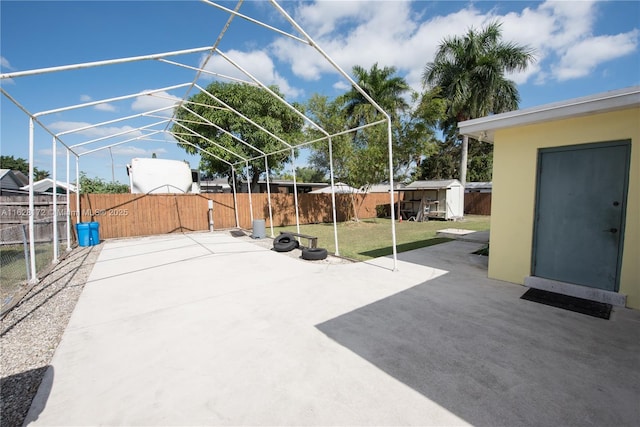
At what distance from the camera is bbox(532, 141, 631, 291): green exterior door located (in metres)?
3.77

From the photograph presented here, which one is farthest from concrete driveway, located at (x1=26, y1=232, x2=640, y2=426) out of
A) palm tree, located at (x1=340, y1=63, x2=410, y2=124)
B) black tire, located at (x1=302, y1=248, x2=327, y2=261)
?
palm tree, located at (x1=340, y1=63, x2=410, y2=124)

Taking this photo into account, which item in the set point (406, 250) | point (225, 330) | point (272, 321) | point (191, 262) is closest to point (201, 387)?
point (225, 330)

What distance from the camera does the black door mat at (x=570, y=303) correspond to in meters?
Answer: 3.59

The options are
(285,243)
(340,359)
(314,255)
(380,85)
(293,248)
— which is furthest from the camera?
(380,85)

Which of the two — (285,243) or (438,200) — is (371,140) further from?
(285,243)

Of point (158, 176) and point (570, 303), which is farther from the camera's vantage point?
point (158, 176)

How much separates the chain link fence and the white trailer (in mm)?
3085

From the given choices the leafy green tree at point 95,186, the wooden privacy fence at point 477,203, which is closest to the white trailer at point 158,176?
the leafy green tree at point 95,186

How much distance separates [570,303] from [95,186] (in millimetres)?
21831

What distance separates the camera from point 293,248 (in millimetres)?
8281

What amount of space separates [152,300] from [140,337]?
4.35 feet

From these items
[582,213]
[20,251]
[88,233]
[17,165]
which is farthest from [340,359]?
[17,165]

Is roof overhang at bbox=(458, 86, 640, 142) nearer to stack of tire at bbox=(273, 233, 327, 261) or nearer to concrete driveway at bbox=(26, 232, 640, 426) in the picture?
concrete driveway at bbox=(26, 232, 640, 426)

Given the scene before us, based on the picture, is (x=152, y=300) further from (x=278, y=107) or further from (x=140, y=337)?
(x=278, y=107)
